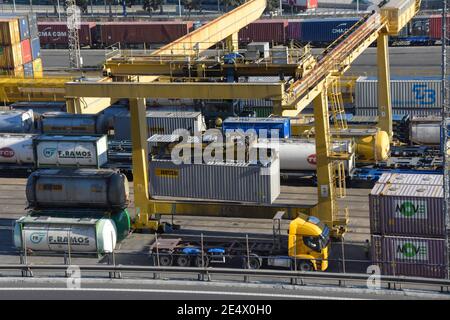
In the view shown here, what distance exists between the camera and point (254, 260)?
31078mm

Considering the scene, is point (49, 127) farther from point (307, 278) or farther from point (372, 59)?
point (372, 59)

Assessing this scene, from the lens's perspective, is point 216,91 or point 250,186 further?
point 250,186

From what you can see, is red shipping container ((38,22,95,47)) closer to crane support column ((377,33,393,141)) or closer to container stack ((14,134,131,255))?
crane support column ((377,33,393,141))

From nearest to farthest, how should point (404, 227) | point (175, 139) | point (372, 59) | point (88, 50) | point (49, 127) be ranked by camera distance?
1. point (404, 227)
2. point (175, 139)
3. point (49, 127)
4. point (372, 59)
5. point (88, 50)

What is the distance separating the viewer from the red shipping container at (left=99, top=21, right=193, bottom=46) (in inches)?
3514

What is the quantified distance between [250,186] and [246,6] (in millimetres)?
21831

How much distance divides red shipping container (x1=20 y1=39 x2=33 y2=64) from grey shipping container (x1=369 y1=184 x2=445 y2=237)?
1647 inches

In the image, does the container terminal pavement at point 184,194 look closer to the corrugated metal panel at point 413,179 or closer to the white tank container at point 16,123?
the corrugated metal panel at point 413,179

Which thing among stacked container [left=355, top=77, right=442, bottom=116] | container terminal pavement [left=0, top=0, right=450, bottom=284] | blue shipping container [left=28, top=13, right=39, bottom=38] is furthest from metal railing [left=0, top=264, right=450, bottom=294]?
blue shipping container [left=28, top=13, right=39, bottom=38]

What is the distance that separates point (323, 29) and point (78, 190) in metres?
54.3

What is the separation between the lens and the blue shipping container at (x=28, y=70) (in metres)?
66.3

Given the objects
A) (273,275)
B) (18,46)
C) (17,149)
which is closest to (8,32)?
(18,46)

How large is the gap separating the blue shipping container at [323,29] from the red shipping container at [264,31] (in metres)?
2.31

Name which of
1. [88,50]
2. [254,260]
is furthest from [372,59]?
[254,260]
